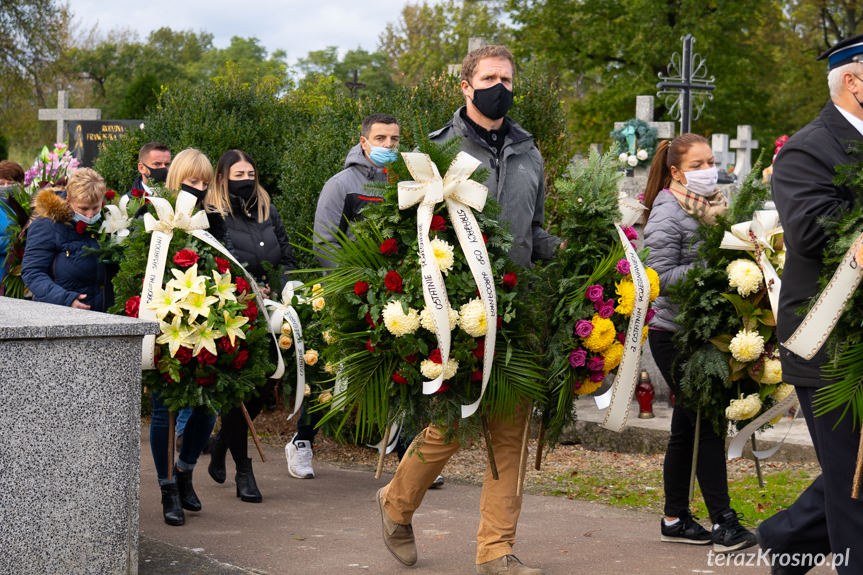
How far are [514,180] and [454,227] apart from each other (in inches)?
19.8

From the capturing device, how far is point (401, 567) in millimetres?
Result: 4820

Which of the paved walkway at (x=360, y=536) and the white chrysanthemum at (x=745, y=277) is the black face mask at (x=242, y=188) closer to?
the paved walkway at (x=360, y=536)

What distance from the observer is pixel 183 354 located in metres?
5.30

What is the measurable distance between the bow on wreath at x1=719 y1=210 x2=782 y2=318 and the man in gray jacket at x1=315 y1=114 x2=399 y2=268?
210 centimetres

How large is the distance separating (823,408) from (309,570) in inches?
92.1

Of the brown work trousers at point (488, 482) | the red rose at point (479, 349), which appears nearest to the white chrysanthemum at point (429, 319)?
the red rose at point (479, 349)

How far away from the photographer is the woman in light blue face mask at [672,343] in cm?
508

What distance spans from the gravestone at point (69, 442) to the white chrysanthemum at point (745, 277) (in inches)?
101

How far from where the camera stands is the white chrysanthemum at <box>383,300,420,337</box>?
4.22m

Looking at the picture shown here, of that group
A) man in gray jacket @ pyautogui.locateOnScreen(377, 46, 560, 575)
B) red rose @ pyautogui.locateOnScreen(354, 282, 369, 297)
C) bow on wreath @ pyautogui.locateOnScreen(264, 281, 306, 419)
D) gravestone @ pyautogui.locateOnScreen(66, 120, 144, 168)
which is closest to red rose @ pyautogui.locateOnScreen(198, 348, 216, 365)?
bow on wreath @ pyautogui.locateOnScreen(264, 281, 306, 419)

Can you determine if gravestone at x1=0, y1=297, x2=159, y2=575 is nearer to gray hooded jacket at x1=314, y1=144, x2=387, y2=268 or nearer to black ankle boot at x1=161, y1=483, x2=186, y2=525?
black ankle boot at x1=161, y1=483, x2=186, y2=525

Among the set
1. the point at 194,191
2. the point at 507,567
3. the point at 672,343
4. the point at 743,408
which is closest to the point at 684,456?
the point at 743,408

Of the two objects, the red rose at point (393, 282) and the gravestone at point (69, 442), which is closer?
the gravestone at point (69, 442)

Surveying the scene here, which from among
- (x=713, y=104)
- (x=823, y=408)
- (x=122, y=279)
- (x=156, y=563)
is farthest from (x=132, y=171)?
(x=713, y=104)
